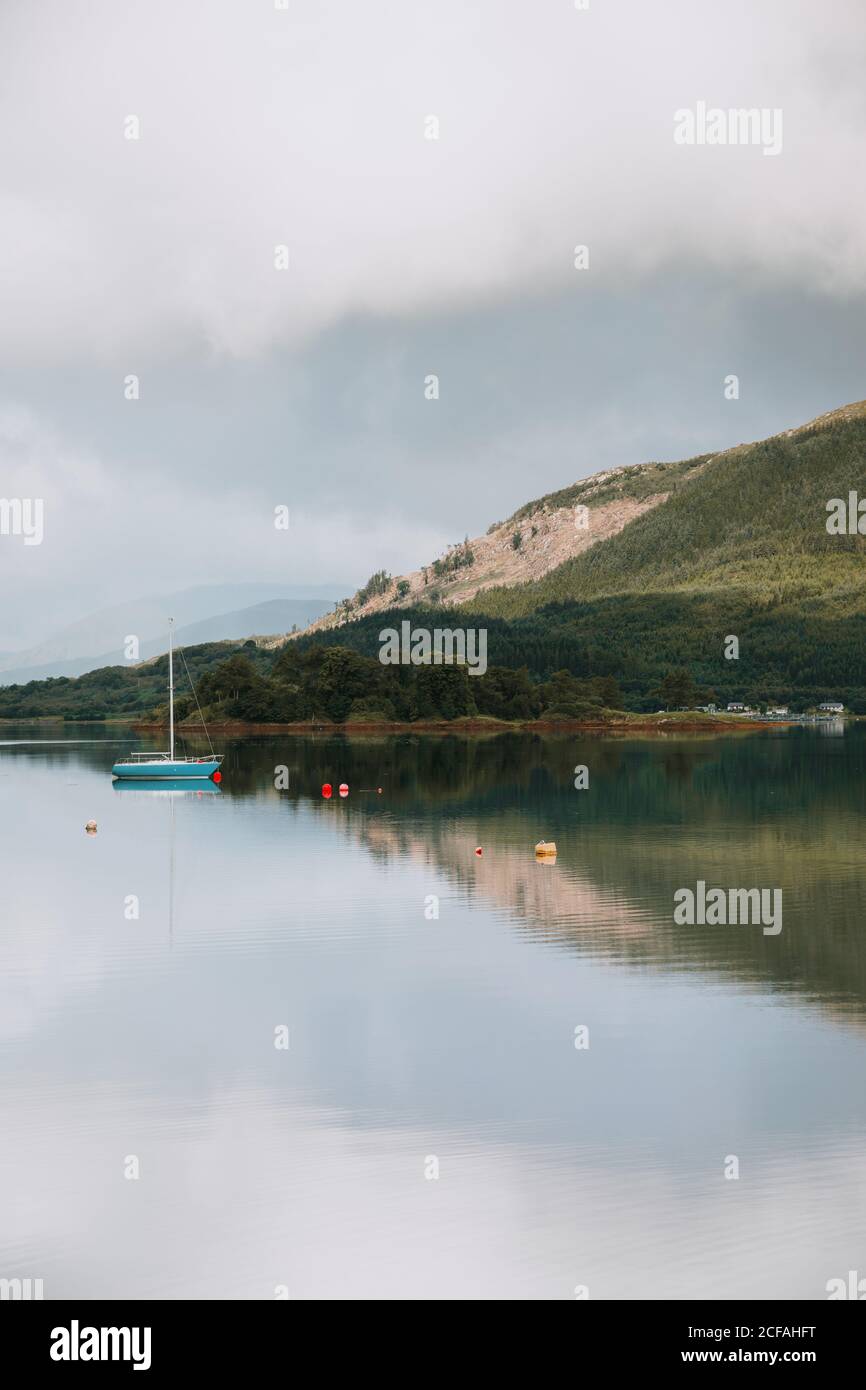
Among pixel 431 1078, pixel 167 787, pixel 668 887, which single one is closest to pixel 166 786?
pixel 167 787

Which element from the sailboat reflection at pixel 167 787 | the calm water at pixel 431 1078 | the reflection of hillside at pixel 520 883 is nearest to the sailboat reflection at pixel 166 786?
the sailboat reflection at pixel 167 787

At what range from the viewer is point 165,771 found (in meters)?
91.6

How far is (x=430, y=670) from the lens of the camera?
198 meters

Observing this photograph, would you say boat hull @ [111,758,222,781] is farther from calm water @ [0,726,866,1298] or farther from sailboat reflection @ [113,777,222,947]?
calm water @ [0,726,866,1298]

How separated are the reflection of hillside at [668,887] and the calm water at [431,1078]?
0.60 feet

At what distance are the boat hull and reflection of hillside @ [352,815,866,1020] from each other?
33.5 metres

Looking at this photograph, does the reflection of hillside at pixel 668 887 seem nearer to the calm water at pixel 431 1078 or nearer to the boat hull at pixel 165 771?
the calm water at pixel 431 1078

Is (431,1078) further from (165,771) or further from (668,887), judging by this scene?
(165,771)

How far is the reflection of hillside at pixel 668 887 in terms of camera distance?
92.9 feet

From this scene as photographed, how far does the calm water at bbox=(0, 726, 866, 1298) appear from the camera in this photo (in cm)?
1456

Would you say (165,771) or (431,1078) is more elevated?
(165,771)

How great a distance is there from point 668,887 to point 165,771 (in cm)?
5882

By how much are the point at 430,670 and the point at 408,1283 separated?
184 m

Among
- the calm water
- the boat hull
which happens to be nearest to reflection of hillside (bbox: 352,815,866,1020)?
the calm water
